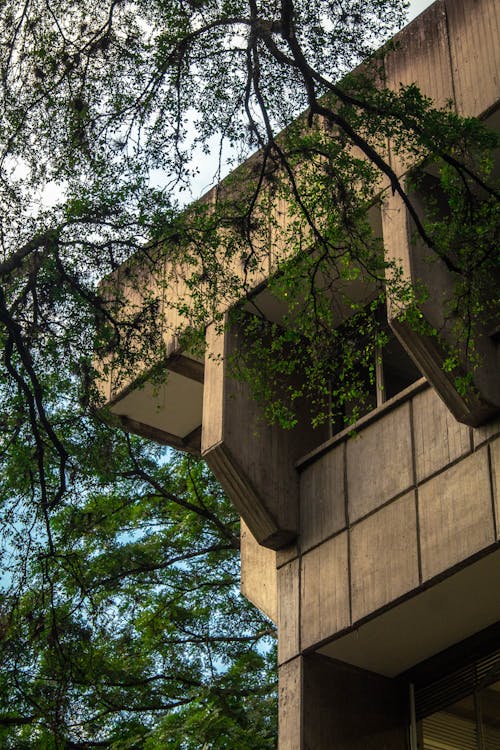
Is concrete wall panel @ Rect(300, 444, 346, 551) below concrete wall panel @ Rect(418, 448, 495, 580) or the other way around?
the other way around

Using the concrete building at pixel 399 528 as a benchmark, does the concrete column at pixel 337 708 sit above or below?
below

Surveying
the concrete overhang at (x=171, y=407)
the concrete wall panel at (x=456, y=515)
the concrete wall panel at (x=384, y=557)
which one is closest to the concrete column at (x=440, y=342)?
the concrete wall panel at (x=456, y=515)

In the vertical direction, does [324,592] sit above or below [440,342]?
below

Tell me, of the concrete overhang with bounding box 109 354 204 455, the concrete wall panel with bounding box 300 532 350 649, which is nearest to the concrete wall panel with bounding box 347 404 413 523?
the concrete wall panel with bounding box 300 532 350 649

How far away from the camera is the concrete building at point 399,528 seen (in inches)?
538

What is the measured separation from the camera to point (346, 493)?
Result: 15.5 metres

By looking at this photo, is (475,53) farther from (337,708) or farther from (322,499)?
(337,708)

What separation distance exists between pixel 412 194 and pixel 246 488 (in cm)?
418

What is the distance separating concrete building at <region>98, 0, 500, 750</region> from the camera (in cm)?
1366

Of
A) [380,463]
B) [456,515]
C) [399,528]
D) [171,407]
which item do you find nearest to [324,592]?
[399,528]

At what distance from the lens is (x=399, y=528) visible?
1435 cm

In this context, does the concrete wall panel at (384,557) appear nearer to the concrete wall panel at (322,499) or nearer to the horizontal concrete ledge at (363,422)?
the concrete wall panel at (322,499)

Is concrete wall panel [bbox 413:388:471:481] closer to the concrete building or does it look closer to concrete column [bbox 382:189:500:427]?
the concrete building

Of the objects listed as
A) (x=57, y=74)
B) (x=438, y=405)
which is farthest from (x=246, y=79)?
(x=438, y=405)
